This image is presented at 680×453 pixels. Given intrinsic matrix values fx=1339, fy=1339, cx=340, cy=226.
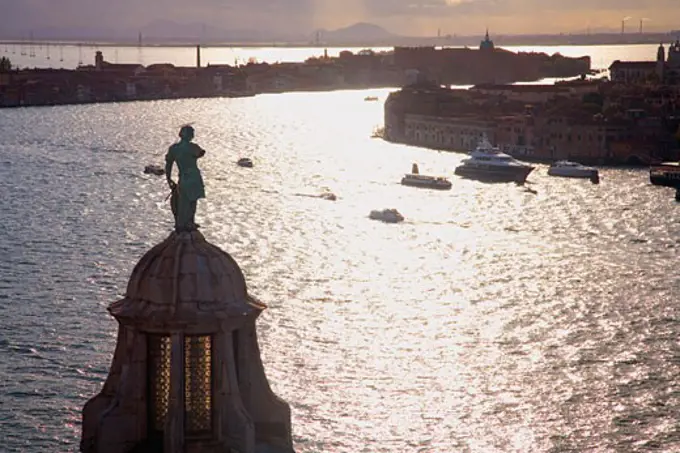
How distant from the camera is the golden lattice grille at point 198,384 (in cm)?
323

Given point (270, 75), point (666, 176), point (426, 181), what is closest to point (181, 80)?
point (270, 75)

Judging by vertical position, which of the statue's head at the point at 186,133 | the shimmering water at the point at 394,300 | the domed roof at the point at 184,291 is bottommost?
the shimmering water at the point at 394,300

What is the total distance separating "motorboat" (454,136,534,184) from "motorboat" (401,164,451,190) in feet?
9.50

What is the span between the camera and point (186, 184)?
129 inches

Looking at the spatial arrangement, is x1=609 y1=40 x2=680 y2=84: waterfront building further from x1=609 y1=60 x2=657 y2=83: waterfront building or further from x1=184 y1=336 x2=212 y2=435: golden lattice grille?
x1=184 y1=336 x2=212 y2=435: golden lattice grille

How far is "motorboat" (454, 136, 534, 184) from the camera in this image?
35375mm

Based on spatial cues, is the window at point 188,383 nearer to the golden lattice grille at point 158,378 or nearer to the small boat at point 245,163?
the golden lattice grille at point 158,378

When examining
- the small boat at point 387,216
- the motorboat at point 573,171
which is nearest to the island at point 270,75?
the motorboat at point 573,171

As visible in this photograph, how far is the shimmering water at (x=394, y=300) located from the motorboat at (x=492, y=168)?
718 millimetres

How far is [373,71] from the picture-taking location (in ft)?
320

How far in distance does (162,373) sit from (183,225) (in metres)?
0.36

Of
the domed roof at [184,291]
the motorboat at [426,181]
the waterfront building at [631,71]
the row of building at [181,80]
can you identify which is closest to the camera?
the domed roof at [184,291]

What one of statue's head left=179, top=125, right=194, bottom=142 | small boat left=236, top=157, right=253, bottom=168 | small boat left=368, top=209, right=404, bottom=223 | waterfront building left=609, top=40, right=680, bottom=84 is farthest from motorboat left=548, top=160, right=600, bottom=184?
statue's head left=179, top=125, right=194, bottom=142

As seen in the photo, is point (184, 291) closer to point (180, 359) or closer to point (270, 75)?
point (180, 359)
